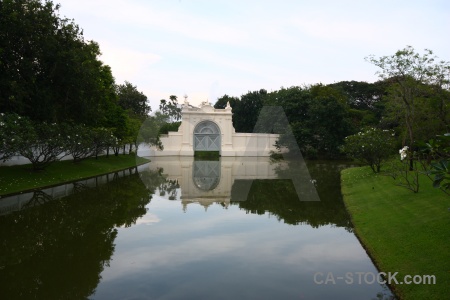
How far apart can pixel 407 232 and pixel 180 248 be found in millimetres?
5517

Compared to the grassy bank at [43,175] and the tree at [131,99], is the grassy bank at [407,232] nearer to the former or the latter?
the grassy bank at [43,175]

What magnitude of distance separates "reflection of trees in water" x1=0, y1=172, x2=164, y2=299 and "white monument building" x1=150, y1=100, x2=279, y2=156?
31.9m

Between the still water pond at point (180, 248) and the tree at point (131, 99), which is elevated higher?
the tree at point (131, 99)

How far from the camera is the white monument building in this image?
48.1 metres

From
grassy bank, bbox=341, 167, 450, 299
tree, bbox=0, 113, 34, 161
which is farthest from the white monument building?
grassy bank, bbox=341, 167, 450, 299

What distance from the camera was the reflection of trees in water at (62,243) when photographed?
21.9 ft

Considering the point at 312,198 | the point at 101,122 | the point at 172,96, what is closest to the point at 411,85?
the point at 312,198

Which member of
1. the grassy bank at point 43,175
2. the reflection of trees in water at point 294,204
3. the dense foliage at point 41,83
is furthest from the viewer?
the dense foliage at point 41,83

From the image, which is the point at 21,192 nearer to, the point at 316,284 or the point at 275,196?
the point at 275,196

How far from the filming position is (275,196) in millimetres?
16672

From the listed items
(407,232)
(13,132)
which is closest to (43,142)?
(13,132)

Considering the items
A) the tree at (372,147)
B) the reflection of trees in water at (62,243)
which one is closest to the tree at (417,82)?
the tree at (372,147)

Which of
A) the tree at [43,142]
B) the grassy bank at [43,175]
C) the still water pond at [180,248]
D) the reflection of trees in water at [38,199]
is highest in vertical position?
the tree at [43,142]

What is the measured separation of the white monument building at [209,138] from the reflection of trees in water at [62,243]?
31.9 meters
